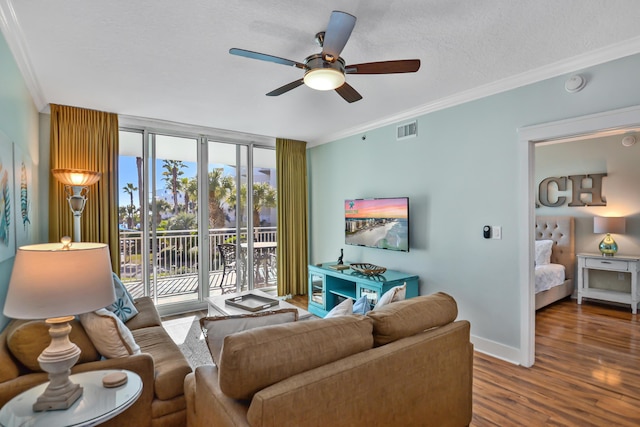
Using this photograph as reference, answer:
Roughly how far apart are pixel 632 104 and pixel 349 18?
2.14 m

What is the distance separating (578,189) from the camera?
5.03m

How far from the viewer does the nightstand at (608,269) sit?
425cm

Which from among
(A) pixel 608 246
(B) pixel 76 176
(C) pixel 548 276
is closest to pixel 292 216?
(B) pixel 76 176

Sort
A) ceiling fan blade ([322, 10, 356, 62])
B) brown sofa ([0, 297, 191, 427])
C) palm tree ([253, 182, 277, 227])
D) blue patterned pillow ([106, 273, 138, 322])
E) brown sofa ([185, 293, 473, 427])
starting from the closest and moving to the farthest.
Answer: brown sofa ([185, 293, 473, 427]) < brown sofa ([0, 297, 191, 427]) < ceiling fan blade ([322, 10, 356, 62]) < blue patterned pillow ([106, 273, 138, 322]) < palm tree ([253, 182, 277, 227])

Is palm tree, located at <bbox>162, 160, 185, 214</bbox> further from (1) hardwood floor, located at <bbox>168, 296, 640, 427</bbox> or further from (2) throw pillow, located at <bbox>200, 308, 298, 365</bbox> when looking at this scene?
(1) hardwood floor, located at <bbox>168, 296, 640, 427</bbox>

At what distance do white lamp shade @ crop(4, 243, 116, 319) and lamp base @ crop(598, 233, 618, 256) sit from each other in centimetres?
591

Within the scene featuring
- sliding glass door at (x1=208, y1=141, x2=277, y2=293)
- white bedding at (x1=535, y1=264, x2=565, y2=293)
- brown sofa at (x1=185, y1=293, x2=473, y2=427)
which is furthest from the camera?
sliding glass door at (x1=208, y1=141, x2=277, y2=293)

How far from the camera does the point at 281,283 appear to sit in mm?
5121

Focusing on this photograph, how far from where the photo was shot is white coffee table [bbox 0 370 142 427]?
126 cm

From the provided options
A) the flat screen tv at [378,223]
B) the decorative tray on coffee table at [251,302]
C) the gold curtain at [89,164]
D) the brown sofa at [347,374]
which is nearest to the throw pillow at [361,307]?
the brown sofa at [347,374]

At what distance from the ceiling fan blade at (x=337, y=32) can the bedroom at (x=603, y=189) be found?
4328 mm

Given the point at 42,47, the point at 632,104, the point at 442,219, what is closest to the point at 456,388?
the point at 442,219

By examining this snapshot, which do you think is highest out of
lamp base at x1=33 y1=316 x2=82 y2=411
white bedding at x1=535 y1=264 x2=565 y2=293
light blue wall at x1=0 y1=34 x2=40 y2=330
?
light blue wall at x1=0 y1=34 x2=40 y2=330

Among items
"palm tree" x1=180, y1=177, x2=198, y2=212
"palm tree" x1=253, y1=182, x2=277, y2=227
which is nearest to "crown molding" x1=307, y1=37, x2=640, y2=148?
"palm tree" x1=253, y1=182, x2=277, y2=227
